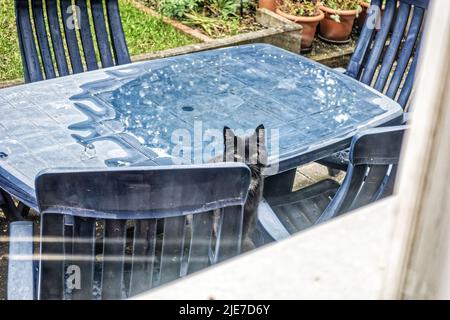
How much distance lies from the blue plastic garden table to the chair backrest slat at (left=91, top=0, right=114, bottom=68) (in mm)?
459

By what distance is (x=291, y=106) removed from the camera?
106 inches

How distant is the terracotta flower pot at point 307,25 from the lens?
17.3 ft

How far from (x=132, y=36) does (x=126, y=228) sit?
355cm

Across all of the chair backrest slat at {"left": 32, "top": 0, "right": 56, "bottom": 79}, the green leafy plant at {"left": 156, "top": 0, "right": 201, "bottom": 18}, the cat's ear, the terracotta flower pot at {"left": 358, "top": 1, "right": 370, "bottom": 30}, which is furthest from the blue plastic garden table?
the terracotta flower pot at {"left": 358, "top": 1, "right": 370, "bottom": 30}

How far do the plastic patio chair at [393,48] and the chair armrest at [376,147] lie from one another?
1263 millimetres

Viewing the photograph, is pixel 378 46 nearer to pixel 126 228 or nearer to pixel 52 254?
pixel 126 228

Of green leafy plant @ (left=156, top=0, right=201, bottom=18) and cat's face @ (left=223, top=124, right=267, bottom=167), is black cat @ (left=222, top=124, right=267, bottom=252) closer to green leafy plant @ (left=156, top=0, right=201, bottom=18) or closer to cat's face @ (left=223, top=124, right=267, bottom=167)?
cat's face @ (left=223, top=124, right=267, bottom=167)

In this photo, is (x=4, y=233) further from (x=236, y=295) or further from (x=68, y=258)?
(x=236, y=295)

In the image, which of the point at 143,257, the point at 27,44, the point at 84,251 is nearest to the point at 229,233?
the point at 143,257

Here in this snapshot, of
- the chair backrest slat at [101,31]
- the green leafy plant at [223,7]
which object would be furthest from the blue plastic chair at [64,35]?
the green leafy plant at [223,7]

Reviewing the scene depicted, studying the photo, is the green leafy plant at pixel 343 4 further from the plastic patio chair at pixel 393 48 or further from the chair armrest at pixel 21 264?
the chair armrest at pixel 21 264

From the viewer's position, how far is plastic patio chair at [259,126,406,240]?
2047 mm
